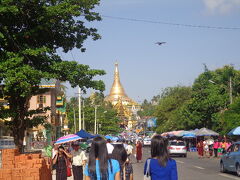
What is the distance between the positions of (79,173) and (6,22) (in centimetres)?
679

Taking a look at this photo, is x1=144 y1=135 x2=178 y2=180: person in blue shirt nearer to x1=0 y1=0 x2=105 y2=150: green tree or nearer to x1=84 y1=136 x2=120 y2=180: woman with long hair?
x1=84 y1=136 x2=120 y2=180: woman with long hair

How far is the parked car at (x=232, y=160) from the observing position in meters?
20.1

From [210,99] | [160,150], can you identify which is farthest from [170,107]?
[160,150]

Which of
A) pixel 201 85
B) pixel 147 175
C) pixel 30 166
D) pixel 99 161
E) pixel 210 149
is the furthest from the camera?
pixel 201 85

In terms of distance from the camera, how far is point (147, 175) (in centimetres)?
682

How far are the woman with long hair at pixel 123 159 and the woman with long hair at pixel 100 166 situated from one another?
4435 millimetres

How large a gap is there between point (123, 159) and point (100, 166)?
16.1ft

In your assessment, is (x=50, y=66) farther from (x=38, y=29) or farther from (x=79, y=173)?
(x=79, y=173)

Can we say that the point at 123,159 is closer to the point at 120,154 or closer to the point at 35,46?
the point at 120,154

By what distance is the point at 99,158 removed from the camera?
6238 millimetres

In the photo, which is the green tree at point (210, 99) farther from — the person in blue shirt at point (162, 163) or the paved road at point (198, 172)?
the person in blue shirt at point (162, 163)

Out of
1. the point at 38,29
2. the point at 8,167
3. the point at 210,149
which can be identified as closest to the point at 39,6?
the point at 38,29

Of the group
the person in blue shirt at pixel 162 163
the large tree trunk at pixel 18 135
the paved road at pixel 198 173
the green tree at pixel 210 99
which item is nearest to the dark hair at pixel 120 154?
the person in blue shirt at pixel 162 163

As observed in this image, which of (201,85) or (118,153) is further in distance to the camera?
(201,85)
